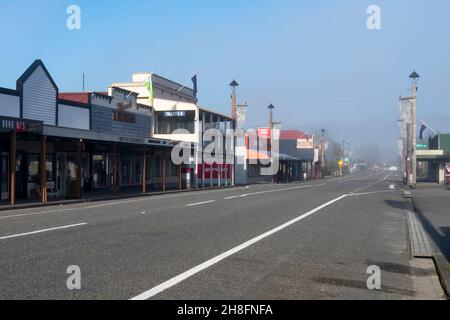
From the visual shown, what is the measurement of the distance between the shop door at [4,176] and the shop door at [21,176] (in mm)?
886

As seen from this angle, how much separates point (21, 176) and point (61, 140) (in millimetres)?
2539

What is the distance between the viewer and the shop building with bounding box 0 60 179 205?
22.9 metres

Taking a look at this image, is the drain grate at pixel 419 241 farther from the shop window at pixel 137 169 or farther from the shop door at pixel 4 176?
the shop window at pixel 137 169

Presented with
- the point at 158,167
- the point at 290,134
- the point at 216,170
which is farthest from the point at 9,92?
the point at 290,134

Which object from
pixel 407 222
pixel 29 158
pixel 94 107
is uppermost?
pixel 94 107

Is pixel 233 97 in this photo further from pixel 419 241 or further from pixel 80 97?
pixel 419 241

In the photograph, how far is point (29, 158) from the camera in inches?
1005

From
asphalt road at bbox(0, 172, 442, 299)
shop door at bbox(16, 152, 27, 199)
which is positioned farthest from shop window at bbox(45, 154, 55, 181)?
asphalt road at bbox(0, 172, 442, 299)

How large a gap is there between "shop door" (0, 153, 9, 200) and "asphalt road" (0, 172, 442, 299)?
29.7 feet

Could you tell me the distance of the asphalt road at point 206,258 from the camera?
272 inches

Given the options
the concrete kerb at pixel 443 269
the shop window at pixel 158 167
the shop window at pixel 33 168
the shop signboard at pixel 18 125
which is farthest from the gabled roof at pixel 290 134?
the concrete kerb at pixel 443 269
